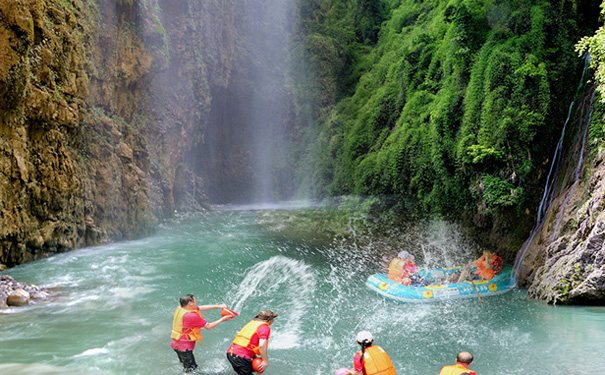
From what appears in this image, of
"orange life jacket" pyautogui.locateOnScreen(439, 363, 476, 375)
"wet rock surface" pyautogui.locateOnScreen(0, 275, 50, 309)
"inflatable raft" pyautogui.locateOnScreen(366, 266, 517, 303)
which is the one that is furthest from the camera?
"inflatable raft" pyautogui.locateOnScreen(366, 266, 517, 303)

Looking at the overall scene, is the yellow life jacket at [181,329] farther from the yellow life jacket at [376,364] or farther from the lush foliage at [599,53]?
the lush foliage at [599,53]

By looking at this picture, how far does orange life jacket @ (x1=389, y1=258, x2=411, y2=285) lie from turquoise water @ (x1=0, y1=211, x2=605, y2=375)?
74 centimetres

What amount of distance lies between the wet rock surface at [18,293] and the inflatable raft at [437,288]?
7.44 m

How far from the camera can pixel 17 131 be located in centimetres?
1033

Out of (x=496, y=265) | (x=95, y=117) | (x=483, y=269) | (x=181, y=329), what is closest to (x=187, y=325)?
(x=181, y=329)

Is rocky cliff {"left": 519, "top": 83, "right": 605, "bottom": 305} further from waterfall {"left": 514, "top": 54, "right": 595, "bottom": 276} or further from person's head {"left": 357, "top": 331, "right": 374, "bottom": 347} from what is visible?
person's head {"left": 357, "top": 331, "right": 374, "bottom": 347}

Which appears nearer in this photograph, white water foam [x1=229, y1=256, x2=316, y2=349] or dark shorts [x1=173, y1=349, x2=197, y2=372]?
dark shorts [x1=173, y1=349, x2=197, y2=372]

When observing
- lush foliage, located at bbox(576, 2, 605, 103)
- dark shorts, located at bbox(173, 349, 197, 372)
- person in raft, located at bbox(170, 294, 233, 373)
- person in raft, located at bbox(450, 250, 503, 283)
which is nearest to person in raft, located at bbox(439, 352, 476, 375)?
person in raft, located at bbox(170, 294, 233, 373)

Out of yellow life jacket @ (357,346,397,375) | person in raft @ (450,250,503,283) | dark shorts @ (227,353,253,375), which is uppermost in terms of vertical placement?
yellow life jacket @ (357,346,397,375)

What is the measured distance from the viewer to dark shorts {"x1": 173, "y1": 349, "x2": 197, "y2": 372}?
18.3 ft

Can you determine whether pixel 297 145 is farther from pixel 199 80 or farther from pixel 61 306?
pixel 61 306

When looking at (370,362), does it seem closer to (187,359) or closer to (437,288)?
(187,359)

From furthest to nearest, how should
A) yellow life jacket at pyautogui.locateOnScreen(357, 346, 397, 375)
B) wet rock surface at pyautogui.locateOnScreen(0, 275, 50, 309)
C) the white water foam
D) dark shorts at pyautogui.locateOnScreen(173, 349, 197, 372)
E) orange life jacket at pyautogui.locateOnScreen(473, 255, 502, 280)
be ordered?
1. orange life jacket at pyautogui.locateOnScreen(473, 255, 502, 280)
2. wet rock surface at pyautogui.locateOnScreen(0, 275, 50, 309)
3. the white water foam
4. dark shorts at pyautogui.locateOnScreen(173, 349, 197, 372)
5. yellow life jacket at pyautogui.locateOnScreen(357, 346, 397, 375)

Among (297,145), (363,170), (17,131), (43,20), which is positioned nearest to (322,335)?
(17,131)
